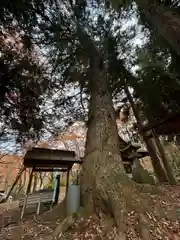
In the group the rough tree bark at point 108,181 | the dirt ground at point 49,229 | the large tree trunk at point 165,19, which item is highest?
the large tree trunk at point 165,19

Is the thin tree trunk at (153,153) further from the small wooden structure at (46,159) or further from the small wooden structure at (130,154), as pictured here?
the small wooden structure at (46,159)

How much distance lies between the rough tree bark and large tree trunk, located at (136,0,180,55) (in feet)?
6.57

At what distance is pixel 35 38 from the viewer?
607cm

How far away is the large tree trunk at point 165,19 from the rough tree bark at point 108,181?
2.00 metres

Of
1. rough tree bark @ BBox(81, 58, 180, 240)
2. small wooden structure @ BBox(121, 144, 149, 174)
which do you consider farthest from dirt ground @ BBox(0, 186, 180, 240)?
small wooden structure @ BBox(121, 144, 149, 174)

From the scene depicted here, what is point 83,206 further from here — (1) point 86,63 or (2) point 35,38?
(2) point 35,38

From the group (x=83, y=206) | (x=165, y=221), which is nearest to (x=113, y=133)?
(x=83, y=206)

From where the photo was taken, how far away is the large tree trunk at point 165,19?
379 cm

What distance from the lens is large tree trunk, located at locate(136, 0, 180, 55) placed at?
3792 mm

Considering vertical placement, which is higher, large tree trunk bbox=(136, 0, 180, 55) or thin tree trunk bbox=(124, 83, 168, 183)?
large tree trunk bbox=(136, 0, 180, 55)

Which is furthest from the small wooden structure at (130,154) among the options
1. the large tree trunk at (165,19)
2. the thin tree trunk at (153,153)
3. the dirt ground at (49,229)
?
the large tree trunk at (165,19)

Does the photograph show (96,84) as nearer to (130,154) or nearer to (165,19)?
(165,19)

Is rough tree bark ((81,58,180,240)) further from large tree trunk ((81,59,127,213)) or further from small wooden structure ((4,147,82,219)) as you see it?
small wooden structure ((4,147,82,219))

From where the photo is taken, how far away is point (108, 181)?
325cm
